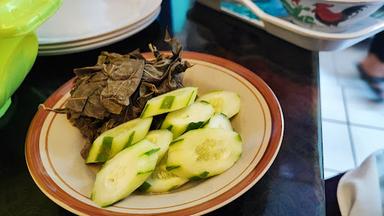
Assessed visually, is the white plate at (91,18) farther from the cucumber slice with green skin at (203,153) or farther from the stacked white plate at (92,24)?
the cucumber slice with green skin at (203,153)

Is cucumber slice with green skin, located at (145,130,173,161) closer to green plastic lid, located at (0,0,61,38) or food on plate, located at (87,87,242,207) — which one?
food on plate, located at (87,87,242,207)

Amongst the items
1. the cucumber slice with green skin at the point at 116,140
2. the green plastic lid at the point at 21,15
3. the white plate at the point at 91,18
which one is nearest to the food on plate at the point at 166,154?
the cucumber slice with green skin at the point at 116,140

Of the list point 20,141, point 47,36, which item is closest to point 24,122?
point 20,141

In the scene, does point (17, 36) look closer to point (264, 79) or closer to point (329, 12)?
point (264, 79)

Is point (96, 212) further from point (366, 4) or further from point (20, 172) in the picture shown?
point (366, 4)

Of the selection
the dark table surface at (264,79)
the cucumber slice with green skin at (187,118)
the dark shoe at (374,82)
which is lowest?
the dark shoe at (374,82)

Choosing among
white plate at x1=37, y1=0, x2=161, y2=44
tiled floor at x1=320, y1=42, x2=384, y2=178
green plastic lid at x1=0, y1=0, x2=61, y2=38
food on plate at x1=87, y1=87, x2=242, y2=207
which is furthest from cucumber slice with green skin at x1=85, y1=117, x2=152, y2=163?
tiled floor at x1=320, y1=42, x2=384, y2=178
